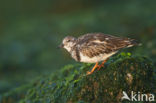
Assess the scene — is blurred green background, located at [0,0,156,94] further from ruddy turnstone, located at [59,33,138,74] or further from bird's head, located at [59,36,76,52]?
ruddy turnstone, located at [59,33,138,74]

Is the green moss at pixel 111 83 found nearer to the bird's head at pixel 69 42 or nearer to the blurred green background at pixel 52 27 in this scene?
the bird's head at pixel 69 42

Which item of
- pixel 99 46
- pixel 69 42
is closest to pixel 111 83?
pixel 99 46

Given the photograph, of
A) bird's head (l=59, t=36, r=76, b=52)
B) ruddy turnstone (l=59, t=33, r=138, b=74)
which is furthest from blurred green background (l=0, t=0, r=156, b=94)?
ruddy turnstone (l=59, t=33, r=138, b=74)

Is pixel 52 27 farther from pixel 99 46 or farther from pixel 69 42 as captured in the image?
pixel 99 46

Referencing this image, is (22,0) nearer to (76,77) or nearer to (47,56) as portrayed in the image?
(47,56)

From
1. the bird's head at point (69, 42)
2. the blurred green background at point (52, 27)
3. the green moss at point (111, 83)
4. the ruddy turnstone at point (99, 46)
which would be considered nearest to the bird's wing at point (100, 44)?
the ruddy turnstone at point (99, 46)
